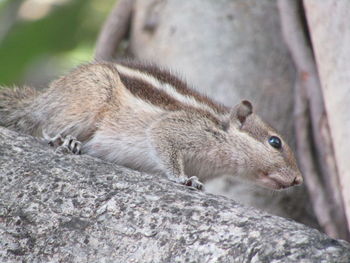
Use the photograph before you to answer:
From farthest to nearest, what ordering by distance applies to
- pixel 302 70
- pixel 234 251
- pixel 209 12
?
1. pixel 209 12
2. pixel 302 70
3. pixel 234 251

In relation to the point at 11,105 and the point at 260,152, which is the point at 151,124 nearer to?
the point at 260,152

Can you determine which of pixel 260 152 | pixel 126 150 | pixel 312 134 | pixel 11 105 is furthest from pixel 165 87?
pixel 312 134

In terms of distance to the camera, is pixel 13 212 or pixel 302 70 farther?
pixel 302 70

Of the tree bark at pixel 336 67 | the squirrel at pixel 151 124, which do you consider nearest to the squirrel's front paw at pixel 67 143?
the squirrel at pixel 151 124

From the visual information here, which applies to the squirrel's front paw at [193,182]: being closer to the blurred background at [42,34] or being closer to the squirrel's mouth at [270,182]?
the squirrel's mouth at [270,182]

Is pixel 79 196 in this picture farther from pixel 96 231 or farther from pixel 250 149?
pixel 250 149

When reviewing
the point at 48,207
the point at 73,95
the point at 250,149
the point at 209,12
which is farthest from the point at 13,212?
the point at 209,12
